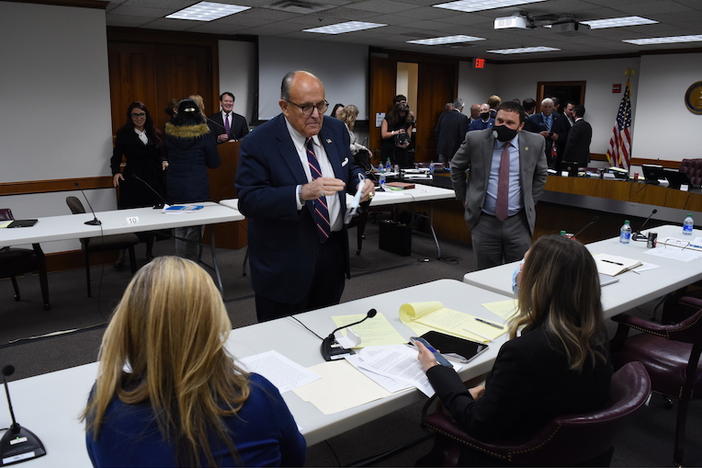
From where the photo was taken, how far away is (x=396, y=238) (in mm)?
6117

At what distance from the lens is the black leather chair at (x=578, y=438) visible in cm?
131

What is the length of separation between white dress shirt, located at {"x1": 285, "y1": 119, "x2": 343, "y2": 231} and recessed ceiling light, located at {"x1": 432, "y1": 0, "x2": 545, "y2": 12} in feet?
13.8

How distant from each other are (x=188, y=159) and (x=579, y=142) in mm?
5991

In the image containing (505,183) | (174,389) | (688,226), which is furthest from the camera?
(688,226)

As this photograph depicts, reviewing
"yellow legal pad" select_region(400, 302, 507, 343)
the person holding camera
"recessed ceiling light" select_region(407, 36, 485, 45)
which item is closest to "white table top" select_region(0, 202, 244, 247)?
"yellow legal pad" select_region(400, 302, 507, 343)

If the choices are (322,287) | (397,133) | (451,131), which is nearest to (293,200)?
(322,287)

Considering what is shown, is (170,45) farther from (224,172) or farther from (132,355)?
(132,355)

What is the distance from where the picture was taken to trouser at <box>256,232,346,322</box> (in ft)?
7.50

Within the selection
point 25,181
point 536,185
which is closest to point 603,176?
point 536,185

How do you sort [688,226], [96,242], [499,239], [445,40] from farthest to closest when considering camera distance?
[445,40] < [96,242] < [688,226] < [499,239]

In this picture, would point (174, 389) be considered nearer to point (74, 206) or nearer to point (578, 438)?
point (578, 438)

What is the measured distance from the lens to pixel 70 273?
18.0 ft

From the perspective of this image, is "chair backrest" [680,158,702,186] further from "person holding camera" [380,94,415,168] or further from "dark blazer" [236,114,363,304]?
"dark blazer" [236,114,363,304]

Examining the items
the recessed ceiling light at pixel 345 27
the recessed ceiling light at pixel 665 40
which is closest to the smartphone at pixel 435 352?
the recessed ceiling light at pixel 345 27
